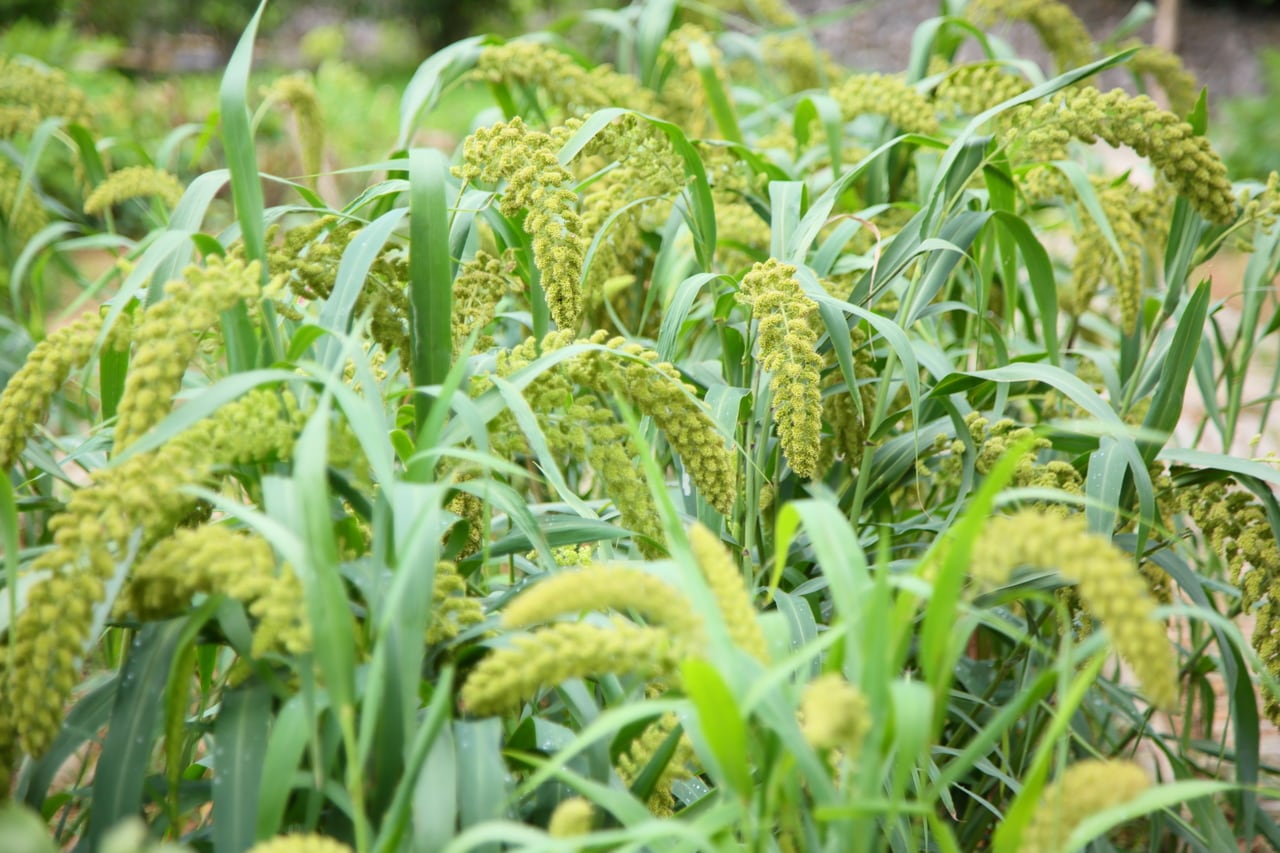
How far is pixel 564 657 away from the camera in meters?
0.73

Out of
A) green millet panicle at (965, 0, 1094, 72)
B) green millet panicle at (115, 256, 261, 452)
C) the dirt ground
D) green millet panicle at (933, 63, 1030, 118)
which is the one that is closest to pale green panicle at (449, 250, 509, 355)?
green millet panicle at (115, 256, 261, 452)

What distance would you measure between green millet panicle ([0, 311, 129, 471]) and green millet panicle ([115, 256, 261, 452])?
0.41 feet

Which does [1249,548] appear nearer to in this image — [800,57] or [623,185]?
[623,185]

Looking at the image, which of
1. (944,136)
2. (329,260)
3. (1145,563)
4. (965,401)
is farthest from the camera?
(944,136)

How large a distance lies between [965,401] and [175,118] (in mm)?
7046

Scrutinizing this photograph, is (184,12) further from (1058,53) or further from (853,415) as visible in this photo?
(853,415)

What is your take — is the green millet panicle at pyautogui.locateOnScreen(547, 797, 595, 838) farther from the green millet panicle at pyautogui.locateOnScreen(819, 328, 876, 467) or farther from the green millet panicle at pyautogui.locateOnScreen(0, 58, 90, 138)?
the green millet panicle at pyautogui.locateOnScreen(0, 58, 90, 138)

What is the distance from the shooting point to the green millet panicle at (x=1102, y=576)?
64cm

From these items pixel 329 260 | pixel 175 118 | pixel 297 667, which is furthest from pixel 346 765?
pixel 175 118

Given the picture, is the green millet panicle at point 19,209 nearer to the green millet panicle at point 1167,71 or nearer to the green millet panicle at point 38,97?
the green millet panicle at point 38,97

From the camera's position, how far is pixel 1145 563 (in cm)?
136

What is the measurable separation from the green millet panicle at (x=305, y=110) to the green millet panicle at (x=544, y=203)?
0.75 metres

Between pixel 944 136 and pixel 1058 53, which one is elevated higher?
pixel 1058 53

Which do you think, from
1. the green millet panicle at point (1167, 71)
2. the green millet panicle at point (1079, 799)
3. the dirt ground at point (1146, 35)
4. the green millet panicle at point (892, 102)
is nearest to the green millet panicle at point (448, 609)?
the green millet panicle at point (1079, 799)
